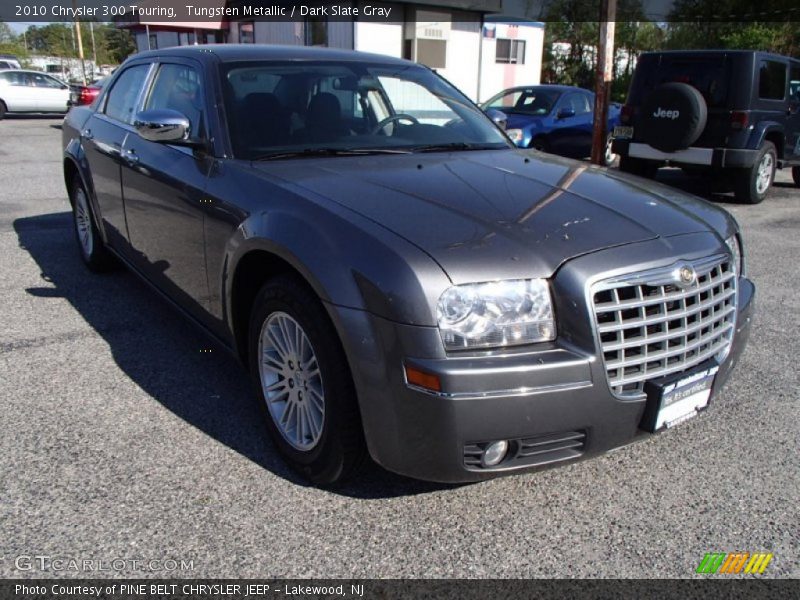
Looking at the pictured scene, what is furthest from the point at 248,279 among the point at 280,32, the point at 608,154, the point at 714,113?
the point at 280,32

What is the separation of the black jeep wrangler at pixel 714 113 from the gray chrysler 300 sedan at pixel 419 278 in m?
6.23

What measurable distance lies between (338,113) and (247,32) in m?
23.3

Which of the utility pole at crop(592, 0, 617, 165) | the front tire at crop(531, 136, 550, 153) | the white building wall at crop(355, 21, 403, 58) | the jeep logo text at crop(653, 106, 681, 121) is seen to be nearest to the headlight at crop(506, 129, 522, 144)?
the jeep logo text at crop(653, 106, 681, 121)

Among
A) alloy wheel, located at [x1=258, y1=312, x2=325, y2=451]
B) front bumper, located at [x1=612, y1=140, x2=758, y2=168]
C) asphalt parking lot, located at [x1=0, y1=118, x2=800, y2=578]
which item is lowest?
asphalt parking lot, located at [x1=0, y1=118, x2=800, y2=578]

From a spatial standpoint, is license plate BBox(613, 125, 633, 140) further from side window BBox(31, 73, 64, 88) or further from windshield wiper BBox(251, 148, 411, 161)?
side window BBox(31, 73, 64, 88)

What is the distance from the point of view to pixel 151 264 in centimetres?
406

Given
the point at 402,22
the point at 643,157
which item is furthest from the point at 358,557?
the point at 402,22

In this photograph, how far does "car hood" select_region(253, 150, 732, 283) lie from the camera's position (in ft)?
7.82

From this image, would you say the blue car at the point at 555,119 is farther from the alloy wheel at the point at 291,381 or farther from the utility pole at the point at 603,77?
the alloy wheel at the point at 291,381

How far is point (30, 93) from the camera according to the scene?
2120cm

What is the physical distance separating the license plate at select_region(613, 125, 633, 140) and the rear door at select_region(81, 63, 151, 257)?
720 centimetres

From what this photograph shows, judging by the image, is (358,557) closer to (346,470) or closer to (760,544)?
(346,470)

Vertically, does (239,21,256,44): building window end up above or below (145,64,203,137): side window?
above

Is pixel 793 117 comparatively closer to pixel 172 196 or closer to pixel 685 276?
pixel 685 276
